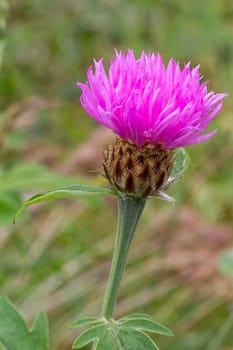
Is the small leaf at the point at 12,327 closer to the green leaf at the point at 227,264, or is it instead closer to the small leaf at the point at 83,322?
the small leaf at the point at 83,322

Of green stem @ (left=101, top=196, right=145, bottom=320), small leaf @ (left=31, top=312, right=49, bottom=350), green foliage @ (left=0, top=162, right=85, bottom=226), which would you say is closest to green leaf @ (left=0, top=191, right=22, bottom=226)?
green foliage @ (left=0, top=162, right=85, bottom=226)

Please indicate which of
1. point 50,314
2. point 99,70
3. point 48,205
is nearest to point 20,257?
point 50,314

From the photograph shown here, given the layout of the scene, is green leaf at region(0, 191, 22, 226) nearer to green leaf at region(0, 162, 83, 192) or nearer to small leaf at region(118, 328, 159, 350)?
green leaf at region(0, 162, 83, 192)

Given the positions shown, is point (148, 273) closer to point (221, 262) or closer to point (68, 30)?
point (221, 262)

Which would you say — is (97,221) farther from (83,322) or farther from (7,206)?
(83,322)

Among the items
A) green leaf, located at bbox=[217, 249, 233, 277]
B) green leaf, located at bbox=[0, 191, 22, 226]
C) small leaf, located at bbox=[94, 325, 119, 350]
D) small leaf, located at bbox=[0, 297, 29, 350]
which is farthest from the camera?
green leaf, located at bbox=[217, 249, 233, 277]

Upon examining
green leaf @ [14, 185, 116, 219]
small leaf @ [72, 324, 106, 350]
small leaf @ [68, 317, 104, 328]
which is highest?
green leaf @ [14, 185, 116, 219]

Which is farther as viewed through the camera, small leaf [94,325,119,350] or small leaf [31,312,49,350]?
small leaf [31,312,49,350]
